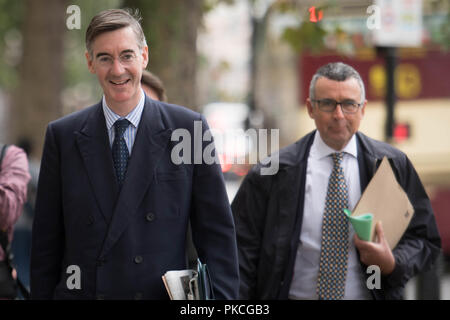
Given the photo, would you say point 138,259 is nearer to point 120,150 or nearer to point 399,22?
point 120,150

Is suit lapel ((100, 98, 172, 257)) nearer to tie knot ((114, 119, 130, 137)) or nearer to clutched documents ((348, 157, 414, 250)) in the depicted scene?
tie knot ((114, 119, 130, 137))

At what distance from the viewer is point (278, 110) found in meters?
11.2

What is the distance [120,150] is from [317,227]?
108 cm

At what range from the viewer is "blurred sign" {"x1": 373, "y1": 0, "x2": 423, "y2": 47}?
23.5ft

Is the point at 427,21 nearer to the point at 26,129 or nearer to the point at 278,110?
the point at 278,110

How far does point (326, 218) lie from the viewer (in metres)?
3.53

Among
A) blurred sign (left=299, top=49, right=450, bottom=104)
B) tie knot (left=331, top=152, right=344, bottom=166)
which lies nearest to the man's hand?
tie knot (left=331, top=152, right=344, bottom=166)

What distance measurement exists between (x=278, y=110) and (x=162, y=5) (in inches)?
189

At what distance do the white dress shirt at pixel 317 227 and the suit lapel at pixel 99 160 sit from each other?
42.9 inches

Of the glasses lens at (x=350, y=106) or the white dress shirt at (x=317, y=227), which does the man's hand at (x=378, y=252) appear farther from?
the glasses lens at (x=350, y=106)

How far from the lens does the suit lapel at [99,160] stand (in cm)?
284

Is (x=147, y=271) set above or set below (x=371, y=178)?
below

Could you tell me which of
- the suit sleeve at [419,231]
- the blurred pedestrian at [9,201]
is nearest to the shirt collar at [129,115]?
the blurred pedestrian at [9,201]
